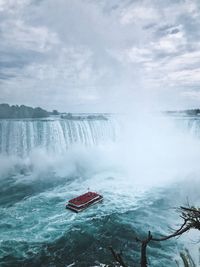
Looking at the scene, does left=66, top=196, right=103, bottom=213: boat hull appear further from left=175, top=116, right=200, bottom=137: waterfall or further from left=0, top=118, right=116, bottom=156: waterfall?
left=175, top=116, right=200, bottom=137: waterfall

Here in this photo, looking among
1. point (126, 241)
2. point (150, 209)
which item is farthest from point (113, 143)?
point (126, 241)

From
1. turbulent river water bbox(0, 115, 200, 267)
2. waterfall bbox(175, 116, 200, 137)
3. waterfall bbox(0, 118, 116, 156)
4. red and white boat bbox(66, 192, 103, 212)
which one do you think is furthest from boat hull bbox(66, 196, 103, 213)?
waterfall bbox(175, 116, 200, 137)

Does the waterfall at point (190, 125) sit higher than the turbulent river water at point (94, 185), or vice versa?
the waterfall at point (190, 125)

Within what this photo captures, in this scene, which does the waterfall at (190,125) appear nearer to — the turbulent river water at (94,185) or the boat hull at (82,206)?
the turbulent river water at (94,185)

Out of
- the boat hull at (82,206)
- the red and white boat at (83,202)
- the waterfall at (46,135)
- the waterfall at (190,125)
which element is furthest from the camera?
the waterfall at (190,125)

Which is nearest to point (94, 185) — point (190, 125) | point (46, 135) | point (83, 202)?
point (83, 202)

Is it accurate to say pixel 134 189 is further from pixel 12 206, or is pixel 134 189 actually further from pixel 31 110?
pixel 31 110

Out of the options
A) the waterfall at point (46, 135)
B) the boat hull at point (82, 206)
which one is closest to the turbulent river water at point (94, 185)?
the waterfall at point (46, 135)
